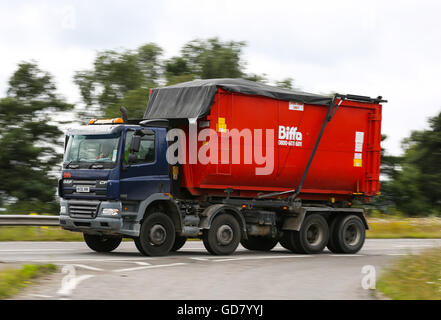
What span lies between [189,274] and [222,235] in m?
→ 4.43

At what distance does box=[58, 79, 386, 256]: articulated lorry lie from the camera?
14867 millimetres

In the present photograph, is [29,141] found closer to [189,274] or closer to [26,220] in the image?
[26,220]

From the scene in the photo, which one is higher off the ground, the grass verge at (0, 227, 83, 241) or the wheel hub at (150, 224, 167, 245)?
the wheel hub at (150, 224, 167, 245)

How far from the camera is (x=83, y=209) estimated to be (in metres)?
14.9

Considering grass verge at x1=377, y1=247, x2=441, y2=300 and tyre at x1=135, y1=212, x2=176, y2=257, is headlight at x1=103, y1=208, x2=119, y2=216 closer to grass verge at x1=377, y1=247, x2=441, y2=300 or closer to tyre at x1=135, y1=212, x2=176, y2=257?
tyre at x1=135, y1=212, x2=176, y2=257

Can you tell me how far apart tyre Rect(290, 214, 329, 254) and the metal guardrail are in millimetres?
6952

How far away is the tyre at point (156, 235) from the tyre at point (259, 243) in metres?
3.73

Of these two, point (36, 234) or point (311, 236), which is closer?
point (311, 236)

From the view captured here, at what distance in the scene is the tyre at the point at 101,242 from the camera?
16.1 metres

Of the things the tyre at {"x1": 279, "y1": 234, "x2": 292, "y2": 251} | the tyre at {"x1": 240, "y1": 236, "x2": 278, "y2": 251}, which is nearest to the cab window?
the tyre at {"x1": 279, "y1": 234, "x2": 292, "y2": 251}

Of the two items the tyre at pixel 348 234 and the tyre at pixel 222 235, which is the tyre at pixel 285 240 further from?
the tyre at pixel 222 235

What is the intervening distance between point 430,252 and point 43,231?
11404 mm

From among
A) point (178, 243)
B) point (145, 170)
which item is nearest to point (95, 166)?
point (145, 170)
